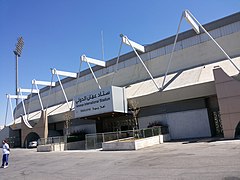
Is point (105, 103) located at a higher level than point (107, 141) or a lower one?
higher

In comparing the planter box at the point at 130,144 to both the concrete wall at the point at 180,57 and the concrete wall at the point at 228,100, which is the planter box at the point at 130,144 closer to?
the concrete wall at the point at 228,100

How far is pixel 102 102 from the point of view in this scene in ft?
87.0

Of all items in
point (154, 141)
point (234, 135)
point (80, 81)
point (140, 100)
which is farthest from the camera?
point (80, 81)

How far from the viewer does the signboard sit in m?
25.7

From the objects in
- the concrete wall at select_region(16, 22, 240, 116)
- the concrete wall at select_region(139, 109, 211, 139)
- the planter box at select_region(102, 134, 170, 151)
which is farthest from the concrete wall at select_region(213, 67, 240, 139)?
the concrete wall at select_region(16, 22, 240, 116)

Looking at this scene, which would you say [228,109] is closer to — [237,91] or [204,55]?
[237,91]

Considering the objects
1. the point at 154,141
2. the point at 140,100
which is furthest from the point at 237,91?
the point at 140,100

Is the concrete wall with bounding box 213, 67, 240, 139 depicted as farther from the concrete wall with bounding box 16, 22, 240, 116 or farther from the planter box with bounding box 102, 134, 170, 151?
the concrete wall with bounding box 16, 22, 240, 116

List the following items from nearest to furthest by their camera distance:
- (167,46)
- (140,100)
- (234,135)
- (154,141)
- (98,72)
Result: (234,135) < (154,141) < (140,100) < (167,46) < (98,72)

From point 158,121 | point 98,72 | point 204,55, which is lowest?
point 158,121

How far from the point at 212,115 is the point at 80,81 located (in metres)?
26.4

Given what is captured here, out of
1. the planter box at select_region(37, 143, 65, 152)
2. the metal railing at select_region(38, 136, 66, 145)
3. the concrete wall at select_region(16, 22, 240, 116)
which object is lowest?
the planter box at select_region(37, 143, 65, 152)

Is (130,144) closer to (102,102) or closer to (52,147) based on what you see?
(102,102)

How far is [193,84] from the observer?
2162 centimetres
